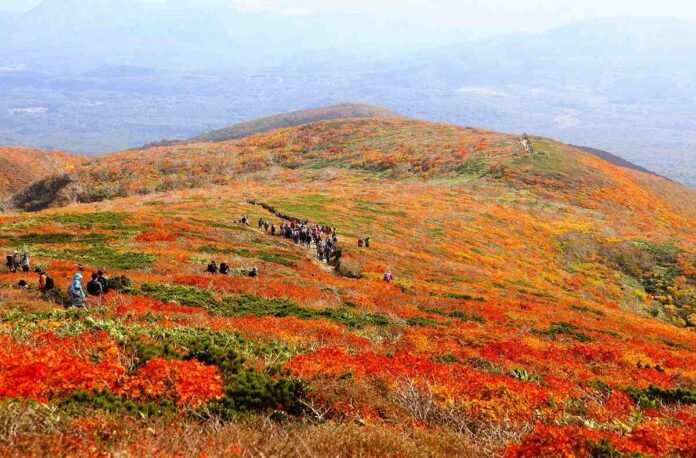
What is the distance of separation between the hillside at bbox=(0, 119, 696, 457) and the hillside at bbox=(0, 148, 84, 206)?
174 feet

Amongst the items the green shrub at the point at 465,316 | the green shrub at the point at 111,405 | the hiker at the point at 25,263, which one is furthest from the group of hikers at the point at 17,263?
the green shrub at the point at 465,316

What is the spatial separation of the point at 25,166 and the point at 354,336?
112 metres

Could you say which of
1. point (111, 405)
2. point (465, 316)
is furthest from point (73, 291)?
point (465, 316)

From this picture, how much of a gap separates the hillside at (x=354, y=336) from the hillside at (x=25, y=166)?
5296 cm

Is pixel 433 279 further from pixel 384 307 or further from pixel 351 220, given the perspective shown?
pixel 351 220

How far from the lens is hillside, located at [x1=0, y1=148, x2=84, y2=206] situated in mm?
94812

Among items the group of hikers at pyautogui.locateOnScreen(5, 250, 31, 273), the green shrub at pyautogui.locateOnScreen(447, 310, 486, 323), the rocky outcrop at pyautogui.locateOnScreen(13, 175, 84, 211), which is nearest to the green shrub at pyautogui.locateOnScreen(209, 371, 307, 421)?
the green shrub at pyautogui.locateOnScreen(447, 310, 486, 323)

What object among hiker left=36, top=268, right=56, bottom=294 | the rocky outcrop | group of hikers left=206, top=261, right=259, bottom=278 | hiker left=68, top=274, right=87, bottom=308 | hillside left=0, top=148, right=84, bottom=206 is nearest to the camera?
hiker left=68, top=274, right=87, bottom=308

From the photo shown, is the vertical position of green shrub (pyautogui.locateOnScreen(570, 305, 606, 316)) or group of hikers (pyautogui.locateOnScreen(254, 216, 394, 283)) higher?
group of hikers (pyautogui.locateOnScreen(254, 216, 394, 283))

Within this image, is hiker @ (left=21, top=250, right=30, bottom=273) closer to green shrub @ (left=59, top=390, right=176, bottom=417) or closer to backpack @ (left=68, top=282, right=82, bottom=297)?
backpack @ (left=68, top=282, right=82, bottom=297)

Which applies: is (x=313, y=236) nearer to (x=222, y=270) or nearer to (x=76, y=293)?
(x=222, y=270)

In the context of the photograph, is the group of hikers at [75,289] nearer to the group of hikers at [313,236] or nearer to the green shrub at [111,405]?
the green shrub at [111,405]

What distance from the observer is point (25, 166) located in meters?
105

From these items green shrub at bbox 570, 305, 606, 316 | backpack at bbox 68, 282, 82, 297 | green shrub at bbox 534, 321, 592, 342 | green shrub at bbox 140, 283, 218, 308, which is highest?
backpack at bbox 68, 282, 82, 297
